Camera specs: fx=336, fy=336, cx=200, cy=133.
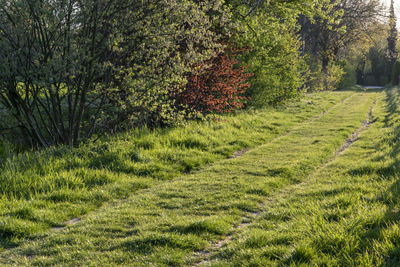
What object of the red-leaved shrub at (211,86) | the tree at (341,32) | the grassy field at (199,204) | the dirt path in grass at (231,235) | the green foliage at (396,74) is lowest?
the dirt path in grass at (231,235)

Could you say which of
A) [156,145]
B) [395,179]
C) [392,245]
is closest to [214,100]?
[156,145]

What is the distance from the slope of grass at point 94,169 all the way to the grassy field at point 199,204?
3 centimetres

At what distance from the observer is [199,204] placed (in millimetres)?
6297

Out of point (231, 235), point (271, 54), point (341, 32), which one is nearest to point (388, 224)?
point (231, 235)

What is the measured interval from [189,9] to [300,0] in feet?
25.5

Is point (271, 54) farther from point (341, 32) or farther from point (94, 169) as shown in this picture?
point (341, 32)

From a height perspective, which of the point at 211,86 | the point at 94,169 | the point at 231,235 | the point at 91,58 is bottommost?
the point at 231,235

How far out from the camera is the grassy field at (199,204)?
420cm

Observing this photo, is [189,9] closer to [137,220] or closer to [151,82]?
[151,82]

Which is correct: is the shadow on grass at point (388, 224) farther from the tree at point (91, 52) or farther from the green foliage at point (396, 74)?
the green foliage at point (396, 74)

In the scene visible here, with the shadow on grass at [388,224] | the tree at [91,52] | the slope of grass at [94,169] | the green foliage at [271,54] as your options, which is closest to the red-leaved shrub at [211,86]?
the slope of grass at [94,169]

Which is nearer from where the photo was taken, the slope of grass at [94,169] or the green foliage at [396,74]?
the slope of grass at [94,169]

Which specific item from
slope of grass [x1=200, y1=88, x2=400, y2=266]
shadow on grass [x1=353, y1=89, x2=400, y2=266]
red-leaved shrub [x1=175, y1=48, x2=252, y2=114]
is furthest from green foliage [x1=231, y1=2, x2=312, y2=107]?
shadow on grass [x1=353, y1=89, x2=400, y2=266]

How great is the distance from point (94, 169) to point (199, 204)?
119 inches
